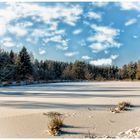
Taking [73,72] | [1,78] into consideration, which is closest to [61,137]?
[1,78]

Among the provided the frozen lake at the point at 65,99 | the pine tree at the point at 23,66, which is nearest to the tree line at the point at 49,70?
the pine tree at the point at 23,66

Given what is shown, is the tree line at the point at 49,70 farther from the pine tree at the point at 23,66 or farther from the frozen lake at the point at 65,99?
the frozen lake at the point at 65,99

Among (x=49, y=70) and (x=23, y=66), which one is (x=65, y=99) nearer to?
(x=23, y=66)

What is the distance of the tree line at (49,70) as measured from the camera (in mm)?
54419

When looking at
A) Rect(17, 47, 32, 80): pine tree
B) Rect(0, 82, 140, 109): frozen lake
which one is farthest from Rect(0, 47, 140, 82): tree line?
Rect(0, 82, 140, 109): frozen lake

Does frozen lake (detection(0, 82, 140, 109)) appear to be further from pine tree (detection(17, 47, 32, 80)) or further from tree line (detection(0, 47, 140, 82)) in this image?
pine tree (detection(17, 47, 32, 80))

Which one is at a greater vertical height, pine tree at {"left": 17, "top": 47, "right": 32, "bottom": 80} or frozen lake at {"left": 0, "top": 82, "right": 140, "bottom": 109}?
pine tree at {"left": 17, "top": 47, "right": 32, "bottom": 80}

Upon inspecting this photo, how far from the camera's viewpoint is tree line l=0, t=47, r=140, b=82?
5442cm

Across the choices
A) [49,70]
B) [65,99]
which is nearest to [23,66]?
[49,70]

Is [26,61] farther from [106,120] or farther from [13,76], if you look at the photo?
[106,120]

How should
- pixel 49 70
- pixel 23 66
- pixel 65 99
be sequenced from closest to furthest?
1. pixel 65 99
2. pixel 23 66
3. pixel 49 70

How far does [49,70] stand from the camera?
4001 inches

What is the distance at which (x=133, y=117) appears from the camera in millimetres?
11242

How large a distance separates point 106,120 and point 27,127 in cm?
226
